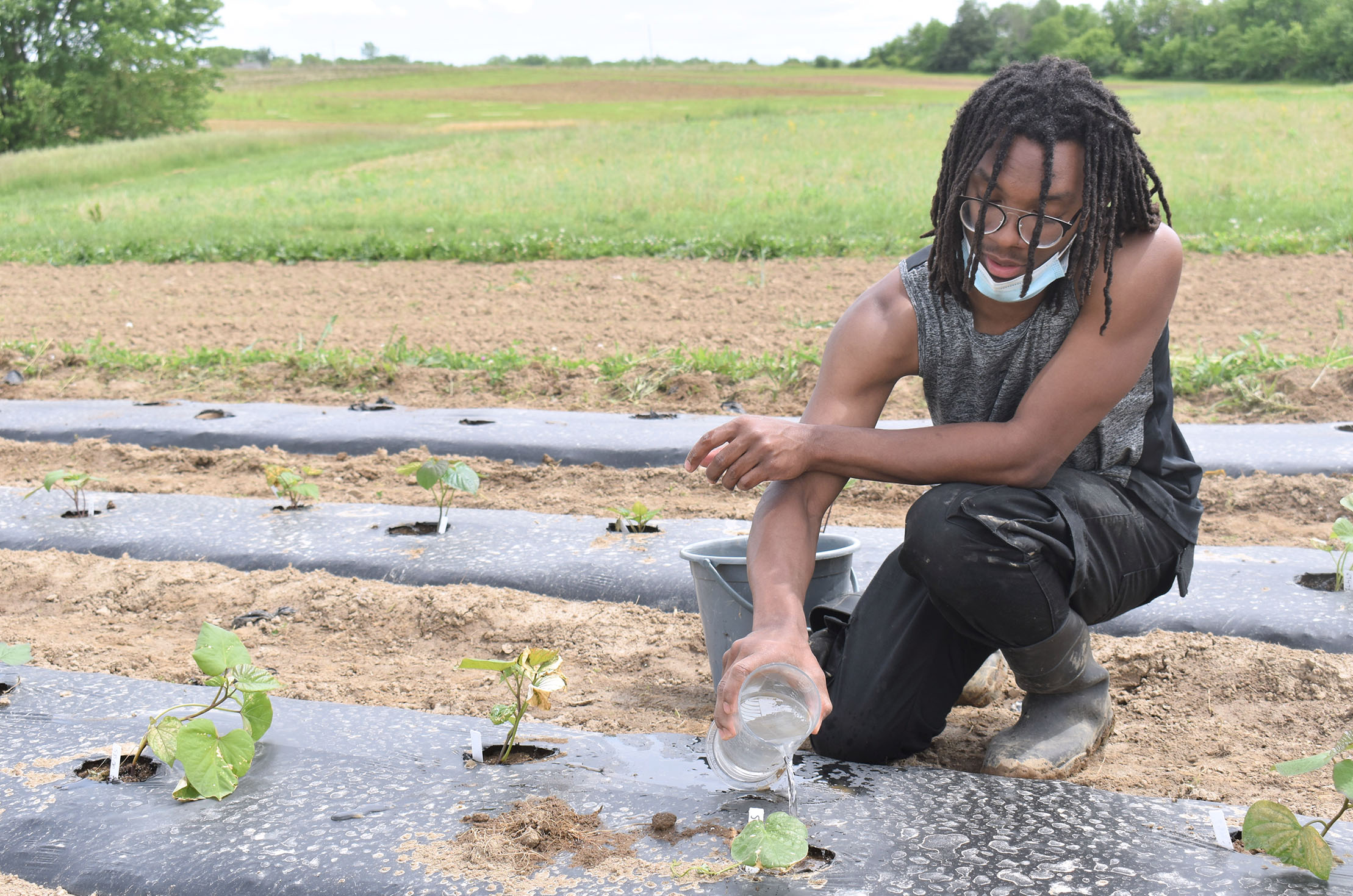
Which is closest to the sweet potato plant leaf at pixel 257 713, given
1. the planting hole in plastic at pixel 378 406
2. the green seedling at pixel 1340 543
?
the green seedling at pixel 1340 543

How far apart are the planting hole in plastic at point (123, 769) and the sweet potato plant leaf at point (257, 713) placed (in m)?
0.16

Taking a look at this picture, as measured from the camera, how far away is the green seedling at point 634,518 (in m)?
2.46

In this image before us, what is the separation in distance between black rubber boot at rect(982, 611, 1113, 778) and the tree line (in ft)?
125

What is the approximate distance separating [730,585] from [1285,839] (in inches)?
33.9

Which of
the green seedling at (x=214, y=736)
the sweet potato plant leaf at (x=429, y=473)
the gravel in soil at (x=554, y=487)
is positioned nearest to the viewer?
the green seedling at (x=214, y=736)

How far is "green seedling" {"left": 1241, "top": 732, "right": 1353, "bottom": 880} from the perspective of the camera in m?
1.17

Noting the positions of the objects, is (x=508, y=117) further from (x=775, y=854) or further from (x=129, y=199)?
(x=775, y=854)

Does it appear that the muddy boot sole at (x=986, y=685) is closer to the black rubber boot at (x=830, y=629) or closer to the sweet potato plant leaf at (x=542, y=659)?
the black rubber boot at (x=830, y=629)

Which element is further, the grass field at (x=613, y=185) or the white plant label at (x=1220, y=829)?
the grass field at (x=613, y=185)

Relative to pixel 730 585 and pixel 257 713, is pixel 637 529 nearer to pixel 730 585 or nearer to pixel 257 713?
pixel 730 585

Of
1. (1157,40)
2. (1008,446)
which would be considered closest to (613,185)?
(1008,446)

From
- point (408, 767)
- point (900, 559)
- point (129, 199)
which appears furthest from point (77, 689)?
point (129, 199)

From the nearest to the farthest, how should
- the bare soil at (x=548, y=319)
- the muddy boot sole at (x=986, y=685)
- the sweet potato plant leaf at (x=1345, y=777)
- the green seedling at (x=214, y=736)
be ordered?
the sweet potato plant leaf at (x=1345, y=777) → the green seedling at (x=214, y=736) → the muddy boot sole at (x=986, y=685) → the bare soil at (x=548, y=319)

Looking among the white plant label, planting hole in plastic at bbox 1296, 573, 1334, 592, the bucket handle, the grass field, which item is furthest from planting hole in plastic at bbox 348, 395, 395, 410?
the grass field
